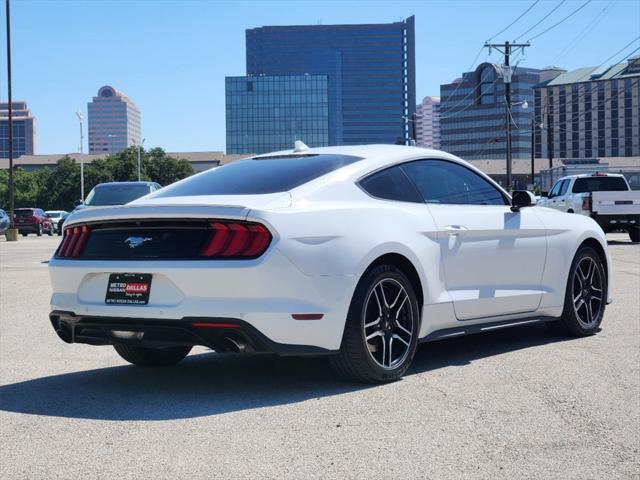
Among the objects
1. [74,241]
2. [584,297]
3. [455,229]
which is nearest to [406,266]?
[455,229]

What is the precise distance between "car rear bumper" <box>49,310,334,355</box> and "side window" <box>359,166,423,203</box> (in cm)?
119

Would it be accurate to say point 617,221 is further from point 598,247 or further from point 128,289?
point 128,289

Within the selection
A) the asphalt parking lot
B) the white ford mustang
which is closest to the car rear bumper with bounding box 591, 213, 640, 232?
the asphalt parking lot

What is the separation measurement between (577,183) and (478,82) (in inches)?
6985

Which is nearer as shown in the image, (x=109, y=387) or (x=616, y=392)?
(x=616, y=392)

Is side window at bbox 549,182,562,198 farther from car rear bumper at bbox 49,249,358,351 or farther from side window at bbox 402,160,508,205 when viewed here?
car rear bumper at bbox 49,249,358,351

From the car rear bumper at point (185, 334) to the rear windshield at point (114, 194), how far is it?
48.1ft

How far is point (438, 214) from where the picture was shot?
6117mm

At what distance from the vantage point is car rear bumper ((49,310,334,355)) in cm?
493

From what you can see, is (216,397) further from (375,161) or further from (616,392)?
(616,392)

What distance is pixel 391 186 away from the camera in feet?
19.5

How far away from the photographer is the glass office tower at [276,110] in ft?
552

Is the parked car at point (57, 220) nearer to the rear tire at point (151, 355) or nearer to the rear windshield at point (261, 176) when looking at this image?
the rear tire at point (151, 355)

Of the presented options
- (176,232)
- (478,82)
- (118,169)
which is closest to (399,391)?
(176,232)
